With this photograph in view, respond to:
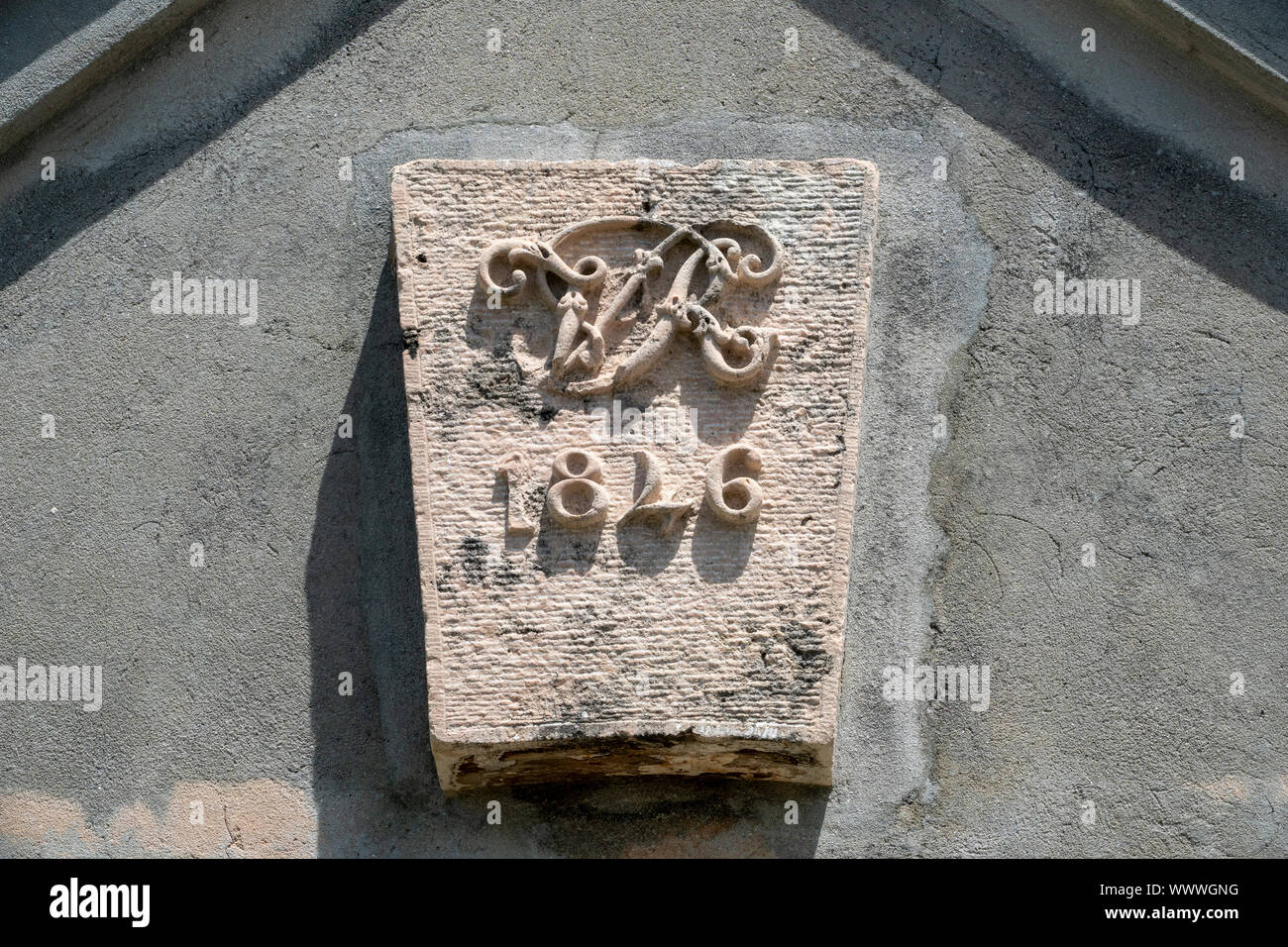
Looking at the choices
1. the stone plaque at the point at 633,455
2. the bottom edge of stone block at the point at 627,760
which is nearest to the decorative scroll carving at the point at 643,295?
the stone plaque at the point at 633,455

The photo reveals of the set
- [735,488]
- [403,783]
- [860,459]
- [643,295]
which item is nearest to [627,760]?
[403,783]

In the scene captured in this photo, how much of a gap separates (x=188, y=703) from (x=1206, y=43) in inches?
197

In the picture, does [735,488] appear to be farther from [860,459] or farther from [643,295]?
[643,295]

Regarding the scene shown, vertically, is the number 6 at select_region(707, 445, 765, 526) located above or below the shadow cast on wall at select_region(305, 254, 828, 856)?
above

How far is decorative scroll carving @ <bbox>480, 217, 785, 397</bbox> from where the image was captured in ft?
25.6

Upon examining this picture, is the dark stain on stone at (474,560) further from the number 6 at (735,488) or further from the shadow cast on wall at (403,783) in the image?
the number 6 at (735,488)

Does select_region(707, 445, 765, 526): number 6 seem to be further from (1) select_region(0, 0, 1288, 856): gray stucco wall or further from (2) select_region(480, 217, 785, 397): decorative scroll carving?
(1) select_region(0, 0, 1288, 856): gray stucco wall

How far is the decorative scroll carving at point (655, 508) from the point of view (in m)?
→ 7.61

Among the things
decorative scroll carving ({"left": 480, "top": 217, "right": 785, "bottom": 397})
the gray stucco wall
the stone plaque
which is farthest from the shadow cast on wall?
decorative scroll carving ({"left": 480, "top": 217, "right": 785, "bottom": 397})

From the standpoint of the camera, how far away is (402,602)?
26.2 feet

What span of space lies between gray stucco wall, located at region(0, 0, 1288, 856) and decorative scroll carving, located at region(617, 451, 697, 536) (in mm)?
882

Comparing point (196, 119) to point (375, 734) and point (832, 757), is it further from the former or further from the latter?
point (832, 757)

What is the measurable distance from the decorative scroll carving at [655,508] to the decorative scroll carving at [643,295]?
0.42m
